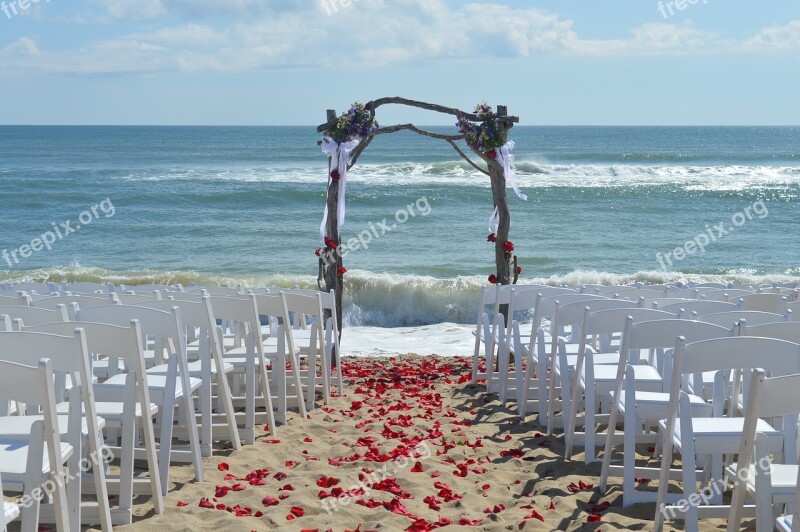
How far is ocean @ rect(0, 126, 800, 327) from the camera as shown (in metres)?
18.1

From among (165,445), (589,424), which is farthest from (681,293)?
(165,445)

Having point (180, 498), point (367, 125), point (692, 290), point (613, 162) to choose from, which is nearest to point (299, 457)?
point (180, 498)

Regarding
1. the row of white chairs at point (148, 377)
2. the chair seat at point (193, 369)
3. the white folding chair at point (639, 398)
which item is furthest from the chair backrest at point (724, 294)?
the chair seat at point (193, 369)

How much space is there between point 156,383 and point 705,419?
114 inches

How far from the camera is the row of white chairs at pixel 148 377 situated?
3822mm

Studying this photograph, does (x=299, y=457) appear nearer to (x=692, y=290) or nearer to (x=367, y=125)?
(x=692, y=290)

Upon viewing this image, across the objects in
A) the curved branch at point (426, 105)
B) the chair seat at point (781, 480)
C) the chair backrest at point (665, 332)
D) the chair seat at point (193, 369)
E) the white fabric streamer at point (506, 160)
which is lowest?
the chair seat at point (193, 369)

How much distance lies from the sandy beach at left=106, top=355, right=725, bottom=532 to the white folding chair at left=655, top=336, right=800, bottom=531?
32 centimetres

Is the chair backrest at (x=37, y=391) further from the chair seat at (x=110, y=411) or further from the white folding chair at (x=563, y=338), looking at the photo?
the white folding chair at (x=563, y=338)

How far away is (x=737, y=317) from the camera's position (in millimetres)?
5137

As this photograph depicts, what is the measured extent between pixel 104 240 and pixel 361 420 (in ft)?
60.8

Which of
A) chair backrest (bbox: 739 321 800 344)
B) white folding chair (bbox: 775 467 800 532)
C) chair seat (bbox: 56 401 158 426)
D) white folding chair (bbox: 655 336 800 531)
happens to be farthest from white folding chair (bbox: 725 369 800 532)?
chair seat (bbox: 56 401 158 426)

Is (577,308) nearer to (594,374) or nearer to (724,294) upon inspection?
(594,374)

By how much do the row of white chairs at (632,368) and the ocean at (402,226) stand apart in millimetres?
7970
